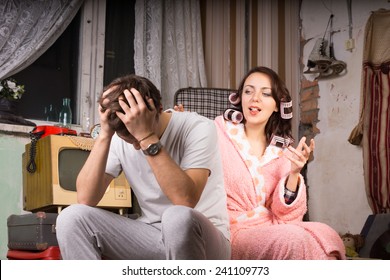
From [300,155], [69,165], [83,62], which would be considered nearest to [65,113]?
[83,62]

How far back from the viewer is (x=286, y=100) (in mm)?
1272

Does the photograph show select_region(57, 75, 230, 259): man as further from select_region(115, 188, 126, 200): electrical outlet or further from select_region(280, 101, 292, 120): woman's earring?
select_region(115, 188, 126, 200): electrical outlet

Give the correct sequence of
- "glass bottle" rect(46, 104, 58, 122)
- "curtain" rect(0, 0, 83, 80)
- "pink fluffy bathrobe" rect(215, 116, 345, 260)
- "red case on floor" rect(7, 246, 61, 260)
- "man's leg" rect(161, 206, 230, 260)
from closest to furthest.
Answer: "man's leg" rect(161, 206, 230, 260), "pink fluffy bathrobe" rect(215, 116, 345, 260), "red case on floor" rect(7, 246, 61, 260), "curtain" rect(0, 0, 83, 80), "glass bottle" rect(46, 104, 58, 122)

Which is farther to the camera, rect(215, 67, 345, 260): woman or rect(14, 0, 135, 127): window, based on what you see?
rect(14, 0, 135, 127): window

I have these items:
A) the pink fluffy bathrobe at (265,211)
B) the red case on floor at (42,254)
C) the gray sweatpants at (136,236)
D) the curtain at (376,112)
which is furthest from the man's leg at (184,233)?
the curtain at (376,112)

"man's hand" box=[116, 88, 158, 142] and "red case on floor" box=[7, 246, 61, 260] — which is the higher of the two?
"man's hand" box=[116, 88, 158, 142]

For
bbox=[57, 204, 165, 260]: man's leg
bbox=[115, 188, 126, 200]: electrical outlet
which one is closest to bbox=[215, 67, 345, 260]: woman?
bbox=[57, 204, 165, 260]: man's leg

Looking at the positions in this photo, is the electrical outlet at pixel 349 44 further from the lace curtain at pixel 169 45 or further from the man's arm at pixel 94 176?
the man's arm at pixel 94 176

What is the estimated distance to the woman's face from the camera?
4.08ft

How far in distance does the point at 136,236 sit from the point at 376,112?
1233 millimetres

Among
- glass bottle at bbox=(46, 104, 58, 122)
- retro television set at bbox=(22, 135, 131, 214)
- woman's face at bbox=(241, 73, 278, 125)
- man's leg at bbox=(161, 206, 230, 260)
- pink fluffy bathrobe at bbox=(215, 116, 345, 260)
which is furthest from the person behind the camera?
glass bottle at bbox=(46, 104, 58, 122)

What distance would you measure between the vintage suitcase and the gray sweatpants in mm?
519

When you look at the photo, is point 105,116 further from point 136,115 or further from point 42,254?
point 42,254

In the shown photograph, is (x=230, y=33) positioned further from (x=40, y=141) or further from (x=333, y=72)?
(x=40, y=141)
